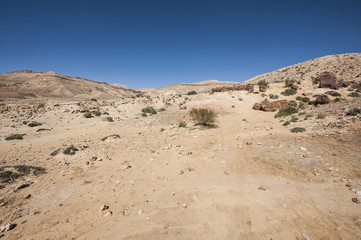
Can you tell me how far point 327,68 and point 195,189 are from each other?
136 ft

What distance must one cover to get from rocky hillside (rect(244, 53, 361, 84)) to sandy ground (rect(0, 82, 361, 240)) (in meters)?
29.0

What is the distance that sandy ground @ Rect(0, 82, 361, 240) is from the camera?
120 inches

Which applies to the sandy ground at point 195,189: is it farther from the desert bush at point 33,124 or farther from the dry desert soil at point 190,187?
the desert bush at point 33,124

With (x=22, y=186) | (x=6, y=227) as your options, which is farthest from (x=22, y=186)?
(x=6, y=227)

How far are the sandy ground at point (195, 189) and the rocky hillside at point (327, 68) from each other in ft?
95.3

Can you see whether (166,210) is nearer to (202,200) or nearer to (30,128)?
(202,200)

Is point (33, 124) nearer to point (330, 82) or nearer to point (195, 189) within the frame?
point (195, 189)

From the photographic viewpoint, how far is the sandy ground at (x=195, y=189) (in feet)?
9.97

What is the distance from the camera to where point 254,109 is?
16359 millimetres

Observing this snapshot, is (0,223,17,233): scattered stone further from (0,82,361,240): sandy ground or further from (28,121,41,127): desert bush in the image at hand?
(28,121,41,127): desert bush

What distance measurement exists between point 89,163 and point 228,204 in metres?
4.99

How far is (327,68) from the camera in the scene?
3203cm

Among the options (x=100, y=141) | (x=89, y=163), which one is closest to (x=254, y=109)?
(x=100, y=141)

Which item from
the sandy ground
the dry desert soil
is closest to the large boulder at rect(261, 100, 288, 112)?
the dry desert soil
